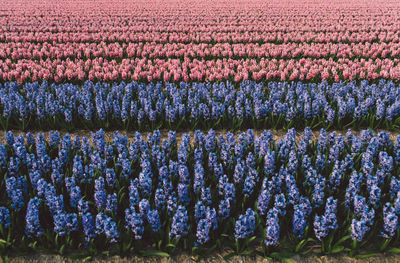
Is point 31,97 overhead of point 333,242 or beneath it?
overhead

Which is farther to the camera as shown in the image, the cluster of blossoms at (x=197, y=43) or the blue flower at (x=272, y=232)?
the cluster of blossoms at (x=197, y=43)

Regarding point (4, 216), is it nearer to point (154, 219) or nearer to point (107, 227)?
point (107, 227)

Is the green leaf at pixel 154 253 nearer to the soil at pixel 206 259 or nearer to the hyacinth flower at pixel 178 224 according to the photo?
the soil at pixel 206 259

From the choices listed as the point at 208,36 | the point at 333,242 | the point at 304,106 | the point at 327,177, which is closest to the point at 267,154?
the point at 327,177

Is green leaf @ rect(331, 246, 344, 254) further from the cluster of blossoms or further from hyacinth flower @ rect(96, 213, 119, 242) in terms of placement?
the cluster of blossoms

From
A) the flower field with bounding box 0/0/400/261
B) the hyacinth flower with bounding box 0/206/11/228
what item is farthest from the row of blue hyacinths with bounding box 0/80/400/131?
the hyacinth flower with bounding box 0/206/11/228

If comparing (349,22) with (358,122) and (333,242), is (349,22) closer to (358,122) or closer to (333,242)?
(358,122)

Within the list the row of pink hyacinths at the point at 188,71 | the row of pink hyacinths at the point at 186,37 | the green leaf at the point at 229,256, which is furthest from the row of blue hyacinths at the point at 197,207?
the row of pink hyacinths at the point at 186,37
